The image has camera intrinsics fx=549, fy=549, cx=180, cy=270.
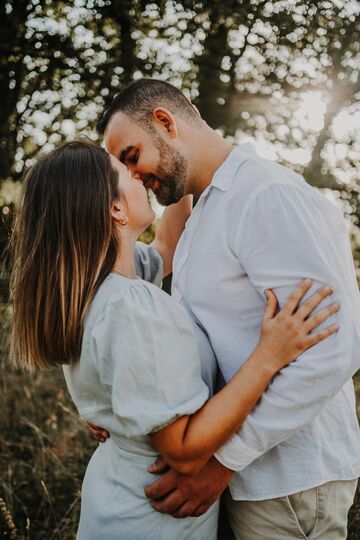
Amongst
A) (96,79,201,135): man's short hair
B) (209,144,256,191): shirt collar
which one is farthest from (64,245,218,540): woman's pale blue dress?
(96,79,201,135): man's short hair

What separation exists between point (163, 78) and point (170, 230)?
242cm

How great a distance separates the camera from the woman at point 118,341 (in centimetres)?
160

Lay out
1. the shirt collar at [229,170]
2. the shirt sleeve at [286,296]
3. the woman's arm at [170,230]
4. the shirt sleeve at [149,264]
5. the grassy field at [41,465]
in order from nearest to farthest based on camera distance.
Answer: the shirt sleeve at [286,296], the shirt collar at [229,170], the shirt sleeve at [149,264], the woman's arm at [170,230], the grassy field at [41,465]

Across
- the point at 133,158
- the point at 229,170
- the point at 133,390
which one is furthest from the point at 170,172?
the point at 133,390

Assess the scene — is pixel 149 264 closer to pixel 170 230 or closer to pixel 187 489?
pixel 170 230

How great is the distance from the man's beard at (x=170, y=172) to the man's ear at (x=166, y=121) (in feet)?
0.19

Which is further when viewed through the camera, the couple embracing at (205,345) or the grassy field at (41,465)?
the grassy field at (41,465)

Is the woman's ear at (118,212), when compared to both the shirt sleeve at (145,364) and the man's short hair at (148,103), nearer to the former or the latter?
the shirt sleeve at (145,364)

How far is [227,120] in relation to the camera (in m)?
5.02

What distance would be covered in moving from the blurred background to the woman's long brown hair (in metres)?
2.22

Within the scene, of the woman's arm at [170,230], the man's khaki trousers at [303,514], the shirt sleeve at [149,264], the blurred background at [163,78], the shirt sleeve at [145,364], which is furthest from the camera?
the blurred background at [163,78]

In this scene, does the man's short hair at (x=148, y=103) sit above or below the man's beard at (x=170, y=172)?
above

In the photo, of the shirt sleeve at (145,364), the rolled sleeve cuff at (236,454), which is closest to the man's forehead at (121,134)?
the shirt sleeve at (145,364)

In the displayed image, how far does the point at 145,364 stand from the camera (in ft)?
5.19
